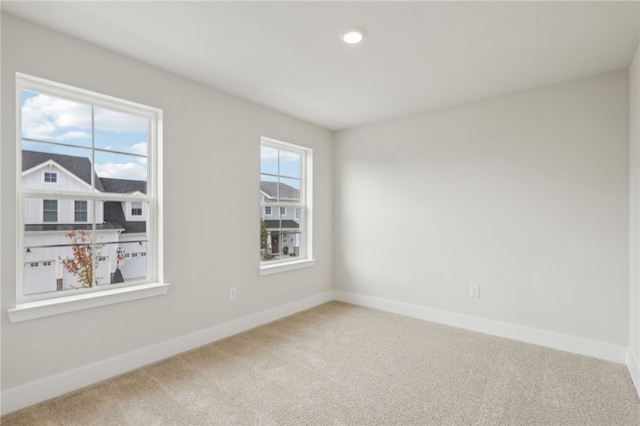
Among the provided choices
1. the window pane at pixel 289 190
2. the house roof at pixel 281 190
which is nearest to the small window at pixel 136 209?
the house roof at pixel 281 190

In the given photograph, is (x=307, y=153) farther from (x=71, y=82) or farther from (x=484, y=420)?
(x=484, y=420)

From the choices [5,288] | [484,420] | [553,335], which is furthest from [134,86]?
[553,335]

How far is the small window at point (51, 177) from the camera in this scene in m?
2.14

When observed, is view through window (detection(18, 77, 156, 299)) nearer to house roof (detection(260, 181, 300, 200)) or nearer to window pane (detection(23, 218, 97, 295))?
window pane (detection(23, 218, 97, 295))

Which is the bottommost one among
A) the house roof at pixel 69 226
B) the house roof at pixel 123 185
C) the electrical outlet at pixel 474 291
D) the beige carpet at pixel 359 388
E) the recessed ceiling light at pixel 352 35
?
the beige carpet at pixel 359 388

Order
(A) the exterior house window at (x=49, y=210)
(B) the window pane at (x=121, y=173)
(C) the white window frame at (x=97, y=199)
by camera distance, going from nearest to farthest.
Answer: (C) the white window frame at (x=97, y=199)
(A) the exterior house window at (x=49, y=210)
(B) the window pane at (x=121, y=173)

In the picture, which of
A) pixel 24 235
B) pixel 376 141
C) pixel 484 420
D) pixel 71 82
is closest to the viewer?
pixel 484 420

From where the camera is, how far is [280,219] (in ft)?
12.8

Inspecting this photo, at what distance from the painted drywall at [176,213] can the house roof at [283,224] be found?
348mm

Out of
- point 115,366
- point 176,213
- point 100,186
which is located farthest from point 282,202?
point 115,366

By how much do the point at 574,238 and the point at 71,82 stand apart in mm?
4150

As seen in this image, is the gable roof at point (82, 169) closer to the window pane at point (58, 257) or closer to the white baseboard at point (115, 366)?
the window pane at point (58, 257)

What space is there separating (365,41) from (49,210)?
2.44m

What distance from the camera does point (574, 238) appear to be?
2.81 metres
